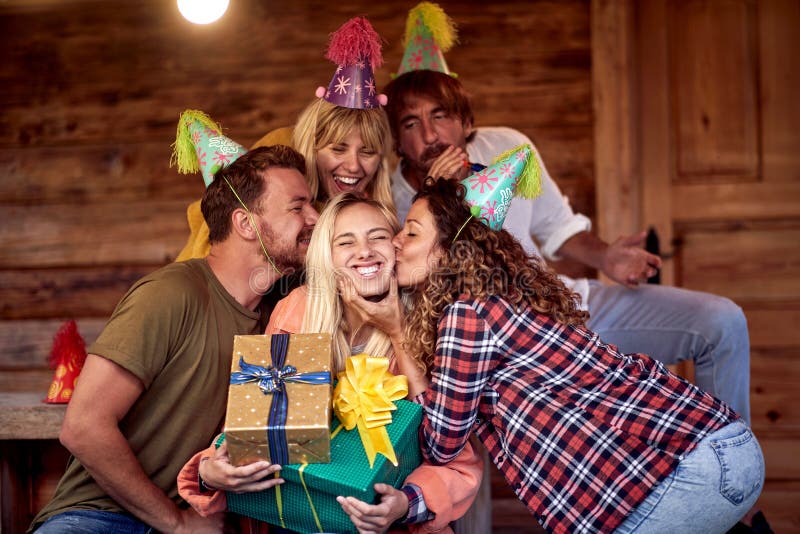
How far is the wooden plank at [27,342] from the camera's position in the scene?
3.96 m

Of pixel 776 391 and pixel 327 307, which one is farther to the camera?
pixel 776 391

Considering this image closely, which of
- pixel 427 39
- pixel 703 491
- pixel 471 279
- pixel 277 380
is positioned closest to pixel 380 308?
pixel 471 279

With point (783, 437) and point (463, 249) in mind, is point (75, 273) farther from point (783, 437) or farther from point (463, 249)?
point (783, 437)

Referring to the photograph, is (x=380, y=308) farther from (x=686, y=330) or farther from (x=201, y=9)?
(x=201, y=9)

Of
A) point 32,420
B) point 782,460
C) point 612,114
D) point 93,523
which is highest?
point 612,114

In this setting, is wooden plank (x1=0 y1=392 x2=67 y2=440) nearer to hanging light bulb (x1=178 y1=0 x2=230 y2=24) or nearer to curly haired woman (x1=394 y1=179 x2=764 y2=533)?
curly haired woman (x1=394 y1=179 x2=764 y2=533)

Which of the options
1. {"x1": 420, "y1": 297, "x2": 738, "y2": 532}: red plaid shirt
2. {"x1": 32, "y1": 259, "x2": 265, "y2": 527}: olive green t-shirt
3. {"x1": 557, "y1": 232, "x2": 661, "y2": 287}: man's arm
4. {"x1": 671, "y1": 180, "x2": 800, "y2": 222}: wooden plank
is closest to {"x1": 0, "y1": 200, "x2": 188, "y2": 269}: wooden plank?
{"x1": 32, "y1": 259, "x2": 265, "y2": 527}: olive green t-shirt

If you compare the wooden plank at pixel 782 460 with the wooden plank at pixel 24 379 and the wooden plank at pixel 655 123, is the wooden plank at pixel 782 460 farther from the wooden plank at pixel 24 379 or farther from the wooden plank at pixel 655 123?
the wooden plank at pixel 24 379

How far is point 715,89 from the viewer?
375 cm

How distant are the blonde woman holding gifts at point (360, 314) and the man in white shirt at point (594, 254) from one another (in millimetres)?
Answer: 430

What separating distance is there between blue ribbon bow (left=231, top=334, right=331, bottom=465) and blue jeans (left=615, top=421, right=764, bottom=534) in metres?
0.84

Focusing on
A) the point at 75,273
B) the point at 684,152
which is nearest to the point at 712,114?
the point at 684,152

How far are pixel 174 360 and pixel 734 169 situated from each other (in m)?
2.67

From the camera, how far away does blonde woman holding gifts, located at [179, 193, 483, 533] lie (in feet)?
6.88
